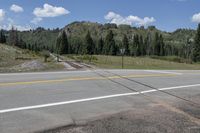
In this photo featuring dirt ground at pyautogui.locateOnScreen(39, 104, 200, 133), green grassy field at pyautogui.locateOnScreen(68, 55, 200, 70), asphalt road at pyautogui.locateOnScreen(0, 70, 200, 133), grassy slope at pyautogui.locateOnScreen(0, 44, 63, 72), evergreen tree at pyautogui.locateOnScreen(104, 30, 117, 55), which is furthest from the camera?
evergreen tree at pyautogui.locateOnScreen(104, 30, 117, 55)

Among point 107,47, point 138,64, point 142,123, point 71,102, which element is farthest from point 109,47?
point 142,123

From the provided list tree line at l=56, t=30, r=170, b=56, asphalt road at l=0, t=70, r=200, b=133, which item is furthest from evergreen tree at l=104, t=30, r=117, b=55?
asphalt road at l=0, t=70, r=200, b=133

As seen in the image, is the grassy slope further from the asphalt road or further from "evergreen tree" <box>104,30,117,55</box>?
"evergreen tree" <box>104,30,117,55</box>

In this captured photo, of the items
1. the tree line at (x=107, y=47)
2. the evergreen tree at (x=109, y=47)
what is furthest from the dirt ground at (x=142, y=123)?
the evergreen tree at (x=109, y=47)

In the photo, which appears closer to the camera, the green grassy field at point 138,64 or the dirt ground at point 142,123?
the dirt ground at point 142,123

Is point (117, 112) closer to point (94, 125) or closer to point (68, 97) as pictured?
point (94, 125)

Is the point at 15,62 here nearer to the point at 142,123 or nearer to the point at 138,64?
the point at 138,64

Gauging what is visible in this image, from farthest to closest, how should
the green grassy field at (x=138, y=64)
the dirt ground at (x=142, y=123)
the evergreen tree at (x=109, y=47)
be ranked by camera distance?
the evergreen tree at (x=109, y=47) → the green grassy field at (x=138, y=64) → the dirt ground at (x=142, y=123)

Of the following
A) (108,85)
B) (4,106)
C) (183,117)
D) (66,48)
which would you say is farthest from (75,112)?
(66,48)

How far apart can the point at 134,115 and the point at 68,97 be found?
277 centimetres

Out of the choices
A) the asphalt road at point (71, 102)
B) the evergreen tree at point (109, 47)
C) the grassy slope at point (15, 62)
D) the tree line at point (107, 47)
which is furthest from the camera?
the evergreen tree at point (109, 47)

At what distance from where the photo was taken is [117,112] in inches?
334

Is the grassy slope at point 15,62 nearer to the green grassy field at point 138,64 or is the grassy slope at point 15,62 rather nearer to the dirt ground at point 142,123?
the green grassy field at point 138,64

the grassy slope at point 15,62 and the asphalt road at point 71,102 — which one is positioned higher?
the asphalt road at point 71,102
